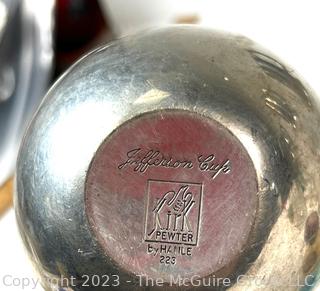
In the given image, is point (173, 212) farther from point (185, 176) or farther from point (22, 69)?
point (22, 69)

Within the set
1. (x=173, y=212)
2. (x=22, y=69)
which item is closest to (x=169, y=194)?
(x=173, y=212)

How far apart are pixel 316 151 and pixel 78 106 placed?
20 centimetres

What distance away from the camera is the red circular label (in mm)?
522

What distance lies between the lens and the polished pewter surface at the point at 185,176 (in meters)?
0.52

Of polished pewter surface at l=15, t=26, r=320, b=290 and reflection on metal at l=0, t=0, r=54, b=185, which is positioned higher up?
reflection on metal at l=0, t=0, r=54, b=185

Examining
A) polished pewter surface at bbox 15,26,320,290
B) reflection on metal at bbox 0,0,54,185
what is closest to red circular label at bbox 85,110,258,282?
polished pewter surface at bbox 15,26,320,290

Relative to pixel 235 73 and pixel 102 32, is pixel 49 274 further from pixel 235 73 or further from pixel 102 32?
pixel 102 32

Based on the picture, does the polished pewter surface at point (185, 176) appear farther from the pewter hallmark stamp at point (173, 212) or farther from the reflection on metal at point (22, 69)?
the reflection on metal at point (22, 69)

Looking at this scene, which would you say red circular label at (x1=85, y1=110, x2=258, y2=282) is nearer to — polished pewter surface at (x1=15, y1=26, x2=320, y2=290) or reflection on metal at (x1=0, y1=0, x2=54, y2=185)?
polished pewter surface at (x1=15, y1=26, x2=320, y2=290)

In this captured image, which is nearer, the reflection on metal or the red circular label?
the red circular label

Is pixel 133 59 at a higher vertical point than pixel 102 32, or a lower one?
lower

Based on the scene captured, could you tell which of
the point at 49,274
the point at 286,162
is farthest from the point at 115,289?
the point at 286,162

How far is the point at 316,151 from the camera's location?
1.81 ft

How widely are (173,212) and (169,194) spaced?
1cm
